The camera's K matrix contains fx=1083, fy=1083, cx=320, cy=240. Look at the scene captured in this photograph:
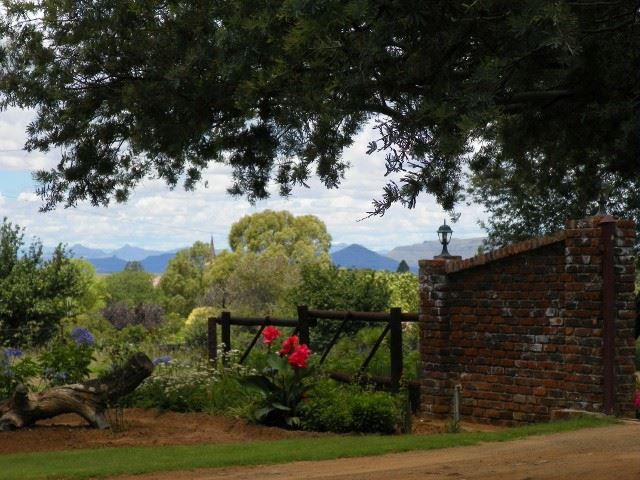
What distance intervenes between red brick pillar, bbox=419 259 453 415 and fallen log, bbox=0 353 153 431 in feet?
13.9

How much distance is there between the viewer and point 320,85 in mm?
10930

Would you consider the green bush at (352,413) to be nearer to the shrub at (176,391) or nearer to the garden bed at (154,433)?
the garden bed at (154,433)

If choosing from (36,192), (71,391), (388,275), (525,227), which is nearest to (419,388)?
(71,391)

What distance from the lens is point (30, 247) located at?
101 feet

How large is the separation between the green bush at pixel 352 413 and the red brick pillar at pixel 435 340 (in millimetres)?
1293

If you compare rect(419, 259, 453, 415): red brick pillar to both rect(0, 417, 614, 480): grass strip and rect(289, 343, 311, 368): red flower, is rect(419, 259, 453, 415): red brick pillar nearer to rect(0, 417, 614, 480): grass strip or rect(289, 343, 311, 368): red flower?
rect(289, 343, 311, 368): red flower

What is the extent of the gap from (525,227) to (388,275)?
67.4 feet

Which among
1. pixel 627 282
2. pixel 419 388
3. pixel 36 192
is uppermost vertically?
pixel 36 192

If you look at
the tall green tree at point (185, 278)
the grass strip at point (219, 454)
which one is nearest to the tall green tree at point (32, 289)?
the grass strip at point (219, 454)

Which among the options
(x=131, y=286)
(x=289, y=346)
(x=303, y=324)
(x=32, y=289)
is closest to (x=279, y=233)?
(x=131, y=286)

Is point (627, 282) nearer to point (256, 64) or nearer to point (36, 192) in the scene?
point (256, 64)

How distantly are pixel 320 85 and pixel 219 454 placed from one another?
3.88m

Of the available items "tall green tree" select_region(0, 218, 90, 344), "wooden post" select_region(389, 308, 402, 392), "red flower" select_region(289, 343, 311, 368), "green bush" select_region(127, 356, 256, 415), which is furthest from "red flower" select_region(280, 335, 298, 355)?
"tall green tree" select_region(0, 218, 90, 344)

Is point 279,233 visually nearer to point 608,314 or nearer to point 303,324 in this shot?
point 303,324
